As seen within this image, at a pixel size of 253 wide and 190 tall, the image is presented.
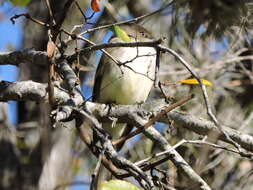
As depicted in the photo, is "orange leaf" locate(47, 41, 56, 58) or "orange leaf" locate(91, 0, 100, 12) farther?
"orange leaf" locate(91, 0, 100, 12)

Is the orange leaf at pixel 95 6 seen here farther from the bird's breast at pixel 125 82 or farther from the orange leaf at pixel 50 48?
the bird's breast at pixel 125 82

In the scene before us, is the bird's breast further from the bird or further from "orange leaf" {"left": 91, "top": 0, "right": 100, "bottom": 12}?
"orange leaf" {"left": 91, "top": 0, "right": 100, "bottom": 12}

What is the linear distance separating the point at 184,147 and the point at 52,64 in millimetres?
2479

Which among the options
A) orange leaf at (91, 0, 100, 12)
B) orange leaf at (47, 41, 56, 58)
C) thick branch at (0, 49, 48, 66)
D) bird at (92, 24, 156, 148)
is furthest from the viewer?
bird at (92, 24, 156, 148)

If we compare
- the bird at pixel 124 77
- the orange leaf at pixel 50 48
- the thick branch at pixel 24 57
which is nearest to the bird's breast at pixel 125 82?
the bird at pixel 124 77

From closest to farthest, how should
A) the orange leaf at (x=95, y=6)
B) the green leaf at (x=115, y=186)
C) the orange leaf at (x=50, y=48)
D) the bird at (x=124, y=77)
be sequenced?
the green leaf at (x=115, y=186) < the orange leaf at (x=50, y=48) < the orange leaf at (x=95, y=6) < the bird at (x=124, y=77)

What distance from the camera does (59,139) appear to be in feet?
20.0

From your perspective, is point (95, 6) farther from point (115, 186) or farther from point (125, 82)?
point (125, 82)

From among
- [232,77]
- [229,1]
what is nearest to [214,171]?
[232,77]

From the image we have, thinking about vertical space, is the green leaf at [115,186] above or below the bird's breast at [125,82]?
below

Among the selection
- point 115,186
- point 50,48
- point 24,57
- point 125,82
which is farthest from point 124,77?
point 115,186

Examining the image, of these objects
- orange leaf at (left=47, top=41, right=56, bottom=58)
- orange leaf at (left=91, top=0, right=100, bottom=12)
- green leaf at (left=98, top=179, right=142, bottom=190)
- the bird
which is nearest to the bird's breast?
the bird

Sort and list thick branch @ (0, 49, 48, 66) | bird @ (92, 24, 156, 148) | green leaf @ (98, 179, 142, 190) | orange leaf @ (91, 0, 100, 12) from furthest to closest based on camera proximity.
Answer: bird @ (92, 24, 156, 148) → thick branch @ (0, 49, 48, 66) → orange leaf @ (91, 0, 100, 12) → green leaf @ (98, 179, 142, 190)

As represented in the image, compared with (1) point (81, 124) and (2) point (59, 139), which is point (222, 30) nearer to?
(1) point (81, 124)
